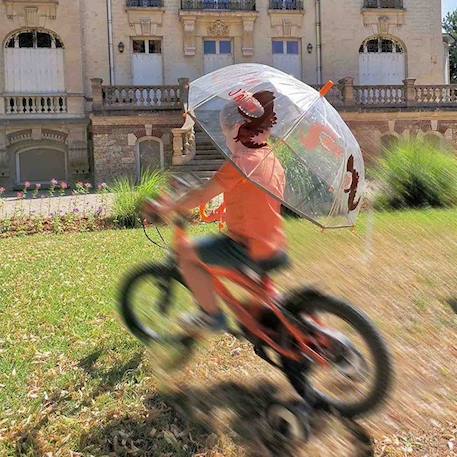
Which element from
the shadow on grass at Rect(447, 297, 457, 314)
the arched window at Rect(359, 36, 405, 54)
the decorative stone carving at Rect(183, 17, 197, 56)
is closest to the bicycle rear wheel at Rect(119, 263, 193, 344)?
the shadow on grass at Rect(447, 297, 457, 314)

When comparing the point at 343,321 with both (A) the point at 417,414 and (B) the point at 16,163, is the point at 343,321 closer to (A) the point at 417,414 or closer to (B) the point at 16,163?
(A) the point at 417,414

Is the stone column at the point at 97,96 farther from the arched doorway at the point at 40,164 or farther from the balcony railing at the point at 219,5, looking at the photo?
the balcony railing at the point at 219,5

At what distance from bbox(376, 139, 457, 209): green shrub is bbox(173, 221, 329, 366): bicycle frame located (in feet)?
22.5

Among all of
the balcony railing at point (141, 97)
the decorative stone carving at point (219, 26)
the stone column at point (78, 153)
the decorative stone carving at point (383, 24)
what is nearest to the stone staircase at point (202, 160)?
the balcony railing at point (141, 97)

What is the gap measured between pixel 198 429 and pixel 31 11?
19.0 metres

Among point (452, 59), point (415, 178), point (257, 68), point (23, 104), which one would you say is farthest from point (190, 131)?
point (452, 59)

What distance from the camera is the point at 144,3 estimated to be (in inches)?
774

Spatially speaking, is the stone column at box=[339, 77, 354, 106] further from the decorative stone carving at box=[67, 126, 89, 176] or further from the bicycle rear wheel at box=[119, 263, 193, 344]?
the bicycle rear wheel at box=[119, 263, 193, 344]

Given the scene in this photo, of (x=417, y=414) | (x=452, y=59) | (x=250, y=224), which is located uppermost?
(x=452, y=59)

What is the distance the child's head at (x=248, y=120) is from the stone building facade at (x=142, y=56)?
15.2 meters

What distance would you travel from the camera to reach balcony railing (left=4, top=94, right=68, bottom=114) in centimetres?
1853

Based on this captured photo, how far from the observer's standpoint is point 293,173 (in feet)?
9.18

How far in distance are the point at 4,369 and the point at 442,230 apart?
18.7 ft

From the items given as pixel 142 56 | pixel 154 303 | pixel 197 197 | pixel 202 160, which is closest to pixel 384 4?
pixel 142 56
